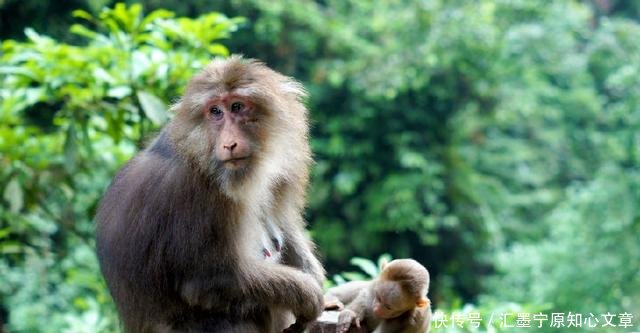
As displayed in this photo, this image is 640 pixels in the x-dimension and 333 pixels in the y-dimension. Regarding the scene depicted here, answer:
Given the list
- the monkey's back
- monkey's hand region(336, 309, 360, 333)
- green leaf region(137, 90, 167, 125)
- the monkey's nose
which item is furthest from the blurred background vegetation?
the monkey's nose

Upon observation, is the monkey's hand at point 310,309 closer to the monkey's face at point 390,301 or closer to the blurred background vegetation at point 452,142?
the monkey's face at point 390,301

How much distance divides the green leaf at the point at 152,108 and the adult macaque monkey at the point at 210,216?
0.98 metres

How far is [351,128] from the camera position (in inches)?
508

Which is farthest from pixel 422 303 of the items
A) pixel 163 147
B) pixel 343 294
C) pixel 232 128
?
pixel 163 147

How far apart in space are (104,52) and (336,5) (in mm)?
8332

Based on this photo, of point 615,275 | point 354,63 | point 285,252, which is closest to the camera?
point 285,252

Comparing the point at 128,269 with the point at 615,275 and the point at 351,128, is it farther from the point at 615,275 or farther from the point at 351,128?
the point at 351,128

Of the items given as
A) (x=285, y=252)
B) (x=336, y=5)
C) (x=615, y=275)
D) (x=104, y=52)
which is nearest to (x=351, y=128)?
(x=336, y=5)

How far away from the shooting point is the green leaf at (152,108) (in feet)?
15.4

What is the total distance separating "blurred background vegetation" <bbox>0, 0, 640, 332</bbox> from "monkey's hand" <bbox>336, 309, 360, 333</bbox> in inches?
145

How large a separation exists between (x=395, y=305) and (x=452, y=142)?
1005 cm

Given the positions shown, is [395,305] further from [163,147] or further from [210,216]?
[163,147]

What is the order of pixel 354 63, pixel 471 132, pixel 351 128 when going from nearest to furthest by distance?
pixel 354 63 → pixel 351 128 → pixel 471 132

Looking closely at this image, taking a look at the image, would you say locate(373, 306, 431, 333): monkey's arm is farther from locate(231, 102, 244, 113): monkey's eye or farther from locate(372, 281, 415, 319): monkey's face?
locate(231, 102, 244, 113): monkey's eye
